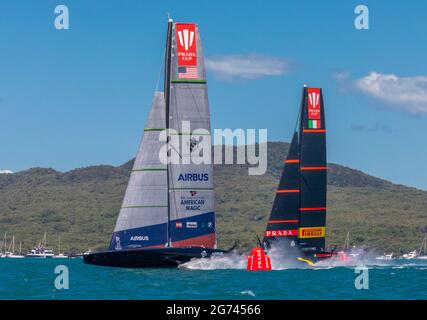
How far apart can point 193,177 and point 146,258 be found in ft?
19.9

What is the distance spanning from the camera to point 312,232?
241 ft

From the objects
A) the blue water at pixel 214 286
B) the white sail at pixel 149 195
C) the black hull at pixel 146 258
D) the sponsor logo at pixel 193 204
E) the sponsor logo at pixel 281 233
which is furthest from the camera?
the sponsor logo at pixel 281 233

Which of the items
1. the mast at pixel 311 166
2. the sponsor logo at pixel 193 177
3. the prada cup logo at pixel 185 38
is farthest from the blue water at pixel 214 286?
the prada cup logo at pixel 185 38

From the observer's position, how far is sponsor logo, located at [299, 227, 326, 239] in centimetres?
7312

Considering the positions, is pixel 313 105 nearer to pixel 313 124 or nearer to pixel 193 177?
pixel 313 124

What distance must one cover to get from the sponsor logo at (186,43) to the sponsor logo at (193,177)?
6995 mm

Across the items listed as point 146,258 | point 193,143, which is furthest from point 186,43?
point 146,258

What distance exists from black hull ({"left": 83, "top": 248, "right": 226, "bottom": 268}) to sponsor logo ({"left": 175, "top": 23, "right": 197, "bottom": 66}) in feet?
38.9

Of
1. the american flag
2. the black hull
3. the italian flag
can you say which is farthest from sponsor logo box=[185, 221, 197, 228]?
the italian flag

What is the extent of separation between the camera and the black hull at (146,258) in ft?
196

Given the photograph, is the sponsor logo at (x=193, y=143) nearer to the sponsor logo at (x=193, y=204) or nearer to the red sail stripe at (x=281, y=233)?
the sponsor logo at (x=193, y=204)

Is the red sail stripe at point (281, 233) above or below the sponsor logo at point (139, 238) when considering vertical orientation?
below
